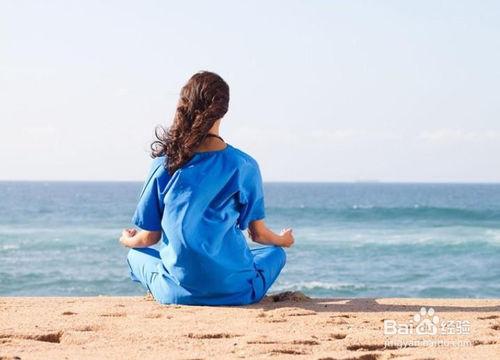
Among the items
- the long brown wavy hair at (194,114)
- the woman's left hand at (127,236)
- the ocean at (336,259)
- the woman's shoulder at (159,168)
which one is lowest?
the ocean at (336,259)

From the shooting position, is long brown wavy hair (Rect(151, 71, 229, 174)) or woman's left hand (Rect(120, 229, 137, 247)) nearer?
long brown wavy hair (Rect(151, 71, 229, 174))

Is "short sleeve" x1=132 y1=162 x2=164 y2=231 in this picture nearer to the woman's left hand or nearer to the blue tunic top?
the blue tunic top

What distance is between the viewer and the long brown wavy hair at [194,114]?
4.54m

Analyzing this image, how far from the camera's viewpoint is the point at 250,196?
475 cm

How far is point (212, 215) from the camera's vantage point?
15.2ft

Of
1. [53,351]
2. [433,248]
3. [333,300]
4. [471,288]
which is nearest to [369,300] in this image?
[333,300]

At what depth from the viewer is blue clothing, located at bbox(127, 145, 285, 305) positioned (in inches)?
180

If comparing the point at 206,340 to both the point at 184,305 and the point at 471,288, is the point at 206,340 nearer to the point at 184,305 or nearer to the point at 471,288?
the point at 184,305

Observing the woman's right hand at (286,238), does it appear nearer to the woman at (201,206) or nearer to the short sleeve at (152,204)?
the woman at (201,206)
